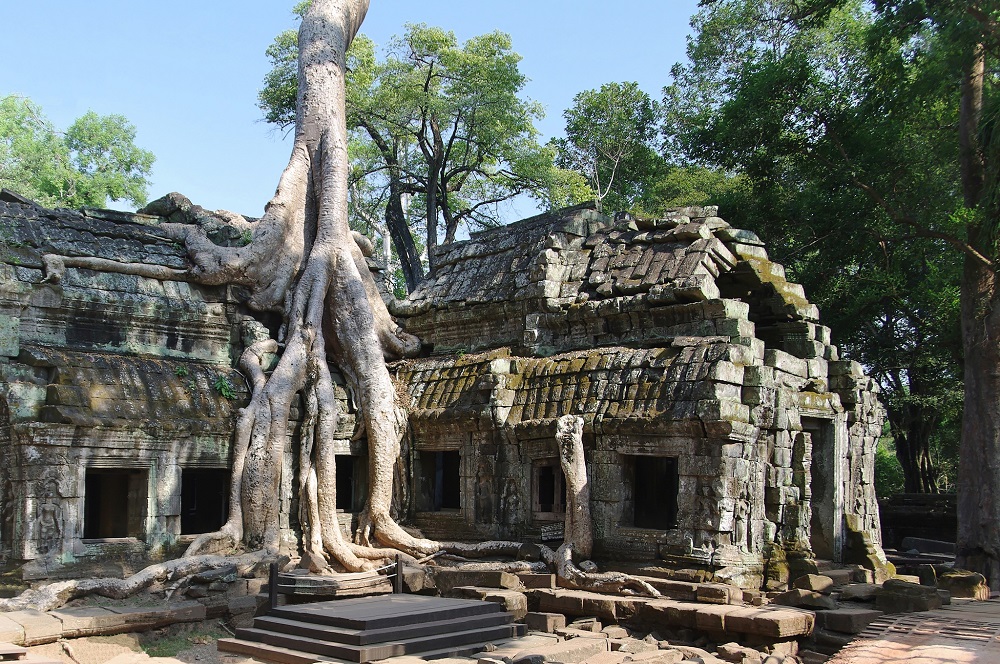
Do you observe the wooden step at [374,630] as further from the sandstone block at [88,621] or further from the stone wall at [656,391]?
the stone wall at [656,391]

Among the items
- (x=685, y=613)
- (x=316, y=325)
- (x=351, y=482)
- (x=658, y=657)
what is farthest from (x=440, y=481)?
(x=658, y=657)

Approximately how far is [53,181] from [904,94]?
68.7 feet

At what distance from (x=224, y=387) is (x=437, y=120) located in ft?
46.6

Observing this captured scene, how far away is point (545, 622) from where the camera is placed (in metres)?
10.2

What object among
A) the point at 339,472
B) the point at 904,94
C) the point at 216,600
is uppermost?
the point at 904,94

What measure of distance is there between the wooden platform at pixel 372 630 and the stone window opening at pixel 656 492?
3857 mm

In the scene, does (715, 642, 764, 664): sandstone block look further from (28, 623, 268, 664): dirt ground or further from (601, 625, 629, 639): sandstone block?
(28, 623, 268, 664): dirt ground

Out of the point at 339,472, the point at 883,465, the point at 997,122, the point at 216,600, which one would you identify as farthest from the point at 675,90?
the point at 216,600

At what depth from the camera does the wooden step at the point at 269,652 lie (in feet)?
26.9

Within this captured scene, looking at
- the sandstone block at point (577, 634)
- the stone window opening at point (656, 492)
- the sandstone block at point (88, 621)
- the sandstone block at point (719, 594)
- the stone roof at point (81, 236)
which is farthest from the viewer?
the stone window opening at point (656, 492)

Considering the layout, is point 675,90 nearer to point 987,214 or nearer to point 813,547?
point 987,214

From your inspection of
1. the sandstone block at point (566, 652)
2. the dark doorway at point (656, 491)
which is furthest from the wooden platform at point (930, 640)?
the dark doorway at point (656, 491)

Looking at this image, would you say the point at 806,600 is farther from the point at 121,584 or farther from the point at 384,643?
→ the point at 121,584

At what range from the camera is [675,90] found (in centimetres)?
2833
